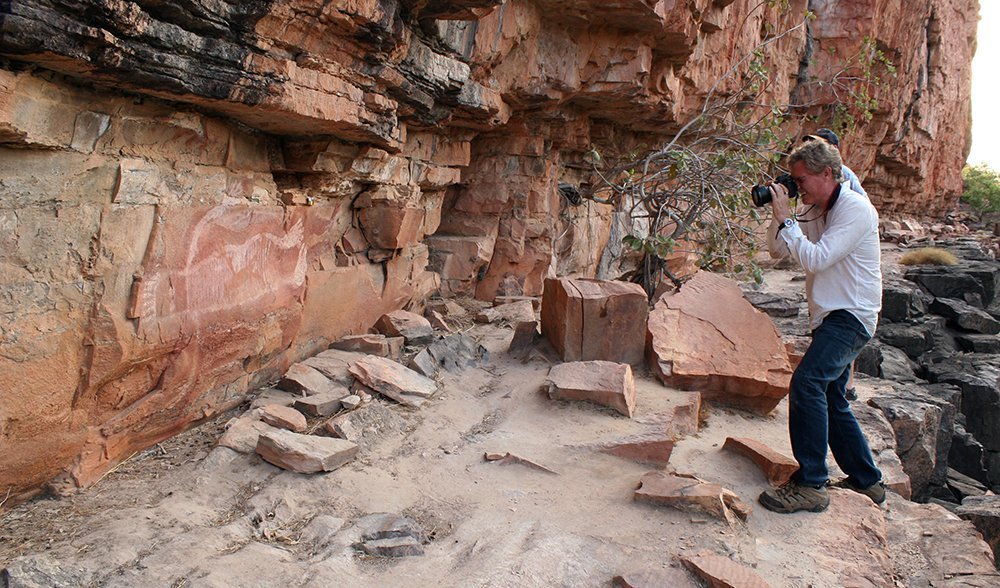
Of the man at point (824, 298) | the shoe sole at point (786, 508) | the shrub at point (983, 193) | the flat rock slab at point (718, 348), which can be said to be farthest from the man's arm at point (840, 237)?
the shrub at point (983, 193)

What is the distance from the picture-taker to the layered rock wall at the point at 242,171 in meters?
2.58

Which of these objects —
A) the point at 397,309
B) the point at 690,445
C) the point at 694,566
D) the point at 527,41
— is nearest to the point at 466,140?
the point at 527,41

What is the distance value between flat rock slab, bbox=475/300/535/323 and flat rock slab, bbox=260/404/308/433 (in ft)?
9.58

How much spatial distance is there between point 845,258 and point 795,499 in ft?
3.72

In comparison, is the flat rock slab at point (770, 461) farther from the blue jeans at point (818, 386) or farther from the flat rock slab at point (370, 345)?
the flat rock slab at point (370, 345)

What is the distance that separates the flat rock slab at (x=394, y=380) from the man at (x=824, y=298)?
2066 mm

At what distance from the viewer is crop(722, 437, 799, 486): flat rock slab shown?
3266 millimetres

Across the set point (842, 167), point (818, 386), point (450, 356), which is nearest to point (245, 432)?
point (450, 356)

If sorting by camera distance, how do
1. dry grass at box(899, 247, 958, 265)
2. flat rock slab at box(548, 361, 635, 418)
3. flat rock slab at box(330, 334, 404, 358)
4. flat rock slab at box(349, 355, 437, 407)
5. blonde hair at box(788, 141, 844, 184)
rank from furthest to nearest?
dry grass at box(899, 247, 958, 265), flat rock slab at box(330, 334, 404, 358), flat rock slab at box(349, 355, 437, 407), flat rock slab at box(548, 361, 635, 418), blonde hair at box(788, 141, 844, 184)

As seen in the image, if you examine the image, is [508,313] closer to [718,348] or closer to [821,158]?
[718,348]

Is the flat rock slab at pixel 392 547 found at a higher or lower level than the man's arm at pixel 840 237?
lower

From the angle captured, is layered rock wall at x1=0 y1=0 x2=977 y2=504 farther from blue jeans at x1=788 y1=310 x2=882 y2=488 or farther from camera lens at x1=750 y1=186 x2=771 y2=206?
blue jeans at x1=788 y1=310 x2=882 y2=488

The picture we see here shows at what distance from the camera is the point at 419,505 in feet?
9.92

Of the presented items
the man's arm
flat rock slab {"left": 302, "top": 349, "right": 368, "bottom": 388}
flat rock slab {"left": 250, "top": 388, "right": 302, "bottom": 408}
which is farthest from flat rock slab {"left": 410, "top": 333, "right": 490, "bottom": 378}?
the man's arm
